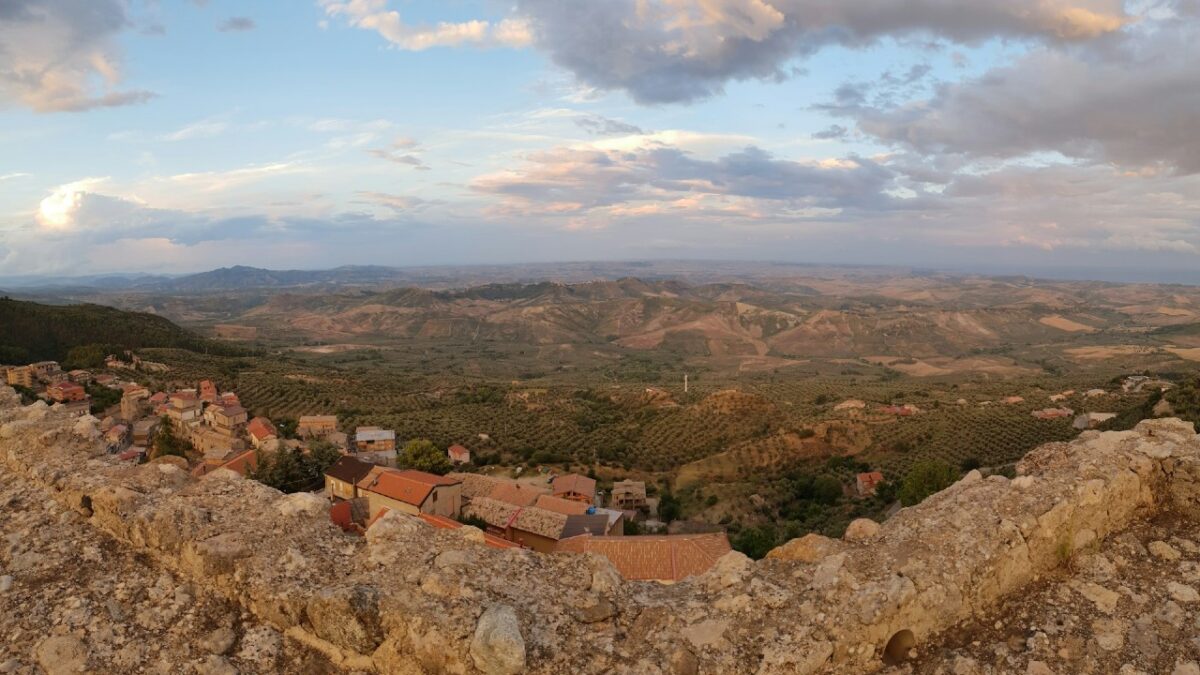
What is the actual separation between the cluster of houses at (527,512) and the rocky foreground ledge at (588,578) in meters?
14.2

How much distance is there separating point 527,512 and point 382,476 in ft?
21.7

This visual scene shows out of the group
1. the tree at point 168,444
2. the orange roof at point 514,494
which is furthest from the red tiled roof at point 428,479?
the tree at point 168,444

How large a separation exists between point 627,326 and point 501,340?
38.5 metres

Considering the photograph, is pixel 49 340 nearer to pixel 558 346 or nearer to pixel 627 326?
pixel 558 346

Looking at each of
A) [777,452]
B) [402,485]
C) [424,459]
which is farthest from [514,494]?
[777,452]

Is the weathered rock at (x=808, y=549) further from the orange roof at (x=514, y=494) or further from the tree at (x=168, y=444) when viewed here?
the tree at (x=168, y=444)

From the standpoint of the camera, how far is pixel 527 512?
1039 inches

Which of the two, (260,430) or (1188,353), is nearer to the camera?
(260,430)

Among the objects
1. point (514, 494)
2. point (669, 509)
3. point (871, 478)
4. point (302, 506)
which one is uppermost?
point (302, 506)

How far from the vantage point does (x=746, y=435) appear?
155 ft

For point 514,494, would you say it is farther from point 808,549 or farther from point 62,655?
point 62,655

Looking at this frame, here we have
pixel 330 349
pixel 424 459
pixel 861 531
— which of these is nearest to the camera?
pixel 861 531

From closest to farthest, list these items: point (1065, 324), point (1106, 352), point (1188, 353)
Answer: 1. point (1188, 353)
2. point (1106, 352)
3. point (1065, 324)

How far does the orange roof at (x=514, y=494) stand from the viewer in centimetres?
2895
